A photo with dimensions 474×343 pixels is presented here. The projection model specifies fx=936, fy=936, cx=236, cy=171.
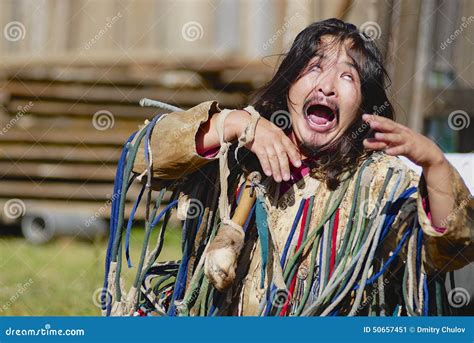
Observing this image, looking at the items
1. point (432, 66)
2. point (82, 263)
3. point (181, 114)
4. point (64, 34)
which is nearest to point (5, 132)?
point (64, 34)

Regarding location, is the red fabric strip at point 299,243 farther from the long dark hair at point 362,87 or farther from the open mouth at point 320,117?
the open mouth at point 320,117

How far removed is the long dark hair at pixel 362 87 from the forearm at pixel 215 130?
0.23m

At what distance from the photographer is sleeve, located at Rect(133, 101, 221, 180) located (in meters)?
2.64

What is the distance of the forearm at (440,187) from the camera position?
2.38m

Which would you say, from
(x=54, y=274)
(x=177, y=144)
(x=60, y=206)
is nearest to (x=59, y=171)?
(x=60, y=206)

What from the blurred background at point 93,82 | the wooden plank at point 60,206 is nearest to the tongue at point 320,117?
the blurred background at point 93,82

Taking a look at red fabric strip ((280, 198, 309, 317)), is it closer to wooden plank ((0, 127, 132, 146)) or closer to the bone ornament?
the bone ornament

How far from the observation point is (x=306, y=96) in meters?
2.69

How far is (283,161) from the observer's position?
8.29 ft

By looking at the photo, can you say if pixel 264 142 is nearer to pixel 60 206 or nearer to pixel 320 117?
pixel 320 117

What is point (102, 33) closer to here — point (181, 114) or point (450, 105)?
point (450, 105)

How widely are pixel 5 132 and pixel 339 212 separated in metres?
4.65

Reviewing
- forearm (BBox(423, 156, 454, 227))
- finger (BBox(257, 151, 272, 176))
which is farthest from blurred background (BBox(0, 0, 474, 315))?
forearm (BBox(423, 156, 454, 227))

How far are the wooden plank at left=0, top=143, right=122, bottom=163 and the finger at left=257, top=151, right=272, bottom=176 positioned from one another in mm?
4531
